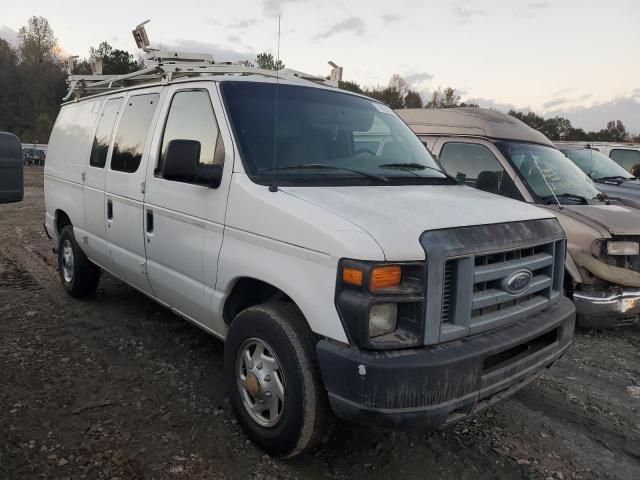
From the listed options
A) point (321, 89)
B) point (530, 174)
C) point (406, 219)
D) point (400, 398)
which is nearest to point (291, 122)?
point (321, 89)

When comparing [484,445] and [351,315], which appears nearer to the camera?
[351,315]

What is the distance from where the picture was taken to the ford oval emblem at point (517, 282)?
271 cm

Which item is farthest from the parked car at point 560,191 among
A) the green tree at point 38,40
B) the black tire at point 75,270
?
the green tree at point 38,40

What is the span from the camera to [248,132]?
3.24m

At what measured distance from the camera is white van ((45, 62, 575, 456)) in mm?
2369

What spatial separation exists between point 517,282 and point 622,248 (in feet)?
9.69

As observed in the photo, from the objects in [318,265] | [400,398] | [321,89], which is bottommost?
[400,398]

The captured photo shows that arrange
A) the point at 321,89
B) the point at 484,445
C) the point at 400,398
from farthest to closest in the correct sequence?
the point at 321,89, the point at 484,445, the point at 400,398

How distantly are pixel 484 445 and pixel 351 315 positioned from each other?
151 centimetres

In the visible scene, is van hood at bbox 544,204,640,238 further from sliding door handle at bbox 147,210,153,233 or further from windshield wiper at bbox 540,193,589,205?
sliding door handle at bbox 147,210,153,233

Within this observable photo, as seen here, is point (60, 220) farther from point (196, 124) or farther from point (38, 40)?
point (38, 40)

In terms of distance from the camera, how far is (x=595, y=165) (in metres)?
9.05

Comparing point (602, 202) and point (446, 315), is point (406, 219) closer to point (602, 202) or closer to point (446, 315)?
point (446, 315)

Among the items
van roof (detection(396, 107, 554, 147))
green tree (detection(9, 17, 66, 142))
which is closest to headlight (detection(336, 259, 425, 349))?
van roof (detection(396, 107, 554, 147))
